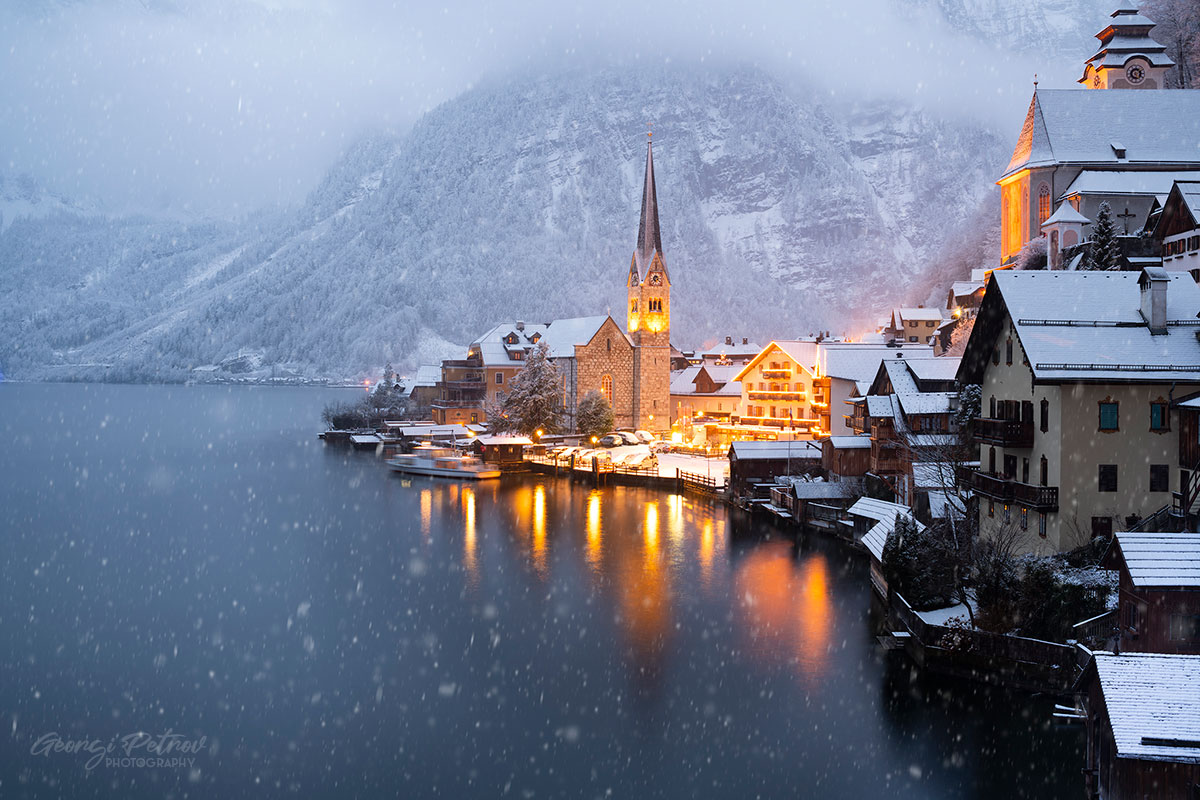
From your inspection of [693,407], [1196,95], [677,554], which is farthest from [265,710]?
[693,407]

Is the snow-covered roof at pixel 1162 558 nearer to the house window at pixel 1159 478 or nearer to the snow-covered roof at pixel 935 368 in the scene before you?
the house window at pixel 1159 478

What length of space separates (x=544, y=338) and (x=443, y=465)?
24.6 m

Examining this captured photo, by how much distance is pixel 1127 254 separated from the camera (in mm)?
37062

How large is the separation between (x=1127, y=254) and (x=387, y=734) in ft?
107

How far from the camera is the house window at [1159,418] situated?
2356 cm

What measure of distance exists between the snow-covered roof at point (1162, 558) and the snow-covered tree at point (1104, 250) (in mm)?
21235

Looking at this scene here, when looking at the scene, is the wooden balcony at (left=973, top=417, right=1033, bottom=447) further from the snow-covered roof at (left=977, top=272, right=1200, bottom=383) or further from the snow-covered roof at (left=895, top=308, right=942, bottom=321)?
the snow-covered roof at (left=895, top=308, right=942, bottom=321)

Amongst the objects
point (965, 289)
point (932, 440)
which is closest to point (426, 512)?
point (932, 440)

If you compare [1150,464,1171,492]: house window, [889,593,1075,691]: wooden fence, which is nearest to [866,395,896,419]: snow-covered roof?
[1150,464,1171,492]: house window

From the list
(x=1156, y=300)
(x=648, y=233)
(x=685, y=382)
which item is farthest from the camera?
(x=648, y=233)

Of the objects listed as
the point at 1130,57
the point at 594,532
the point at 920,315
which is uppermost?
the point at 1130,57

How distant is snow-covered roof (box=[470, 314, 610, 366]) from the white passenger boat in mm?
16355

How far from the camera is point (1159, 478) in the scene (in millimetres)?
23547

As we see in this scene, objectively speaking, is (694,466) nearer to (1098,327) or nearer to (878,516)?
(878,516)
